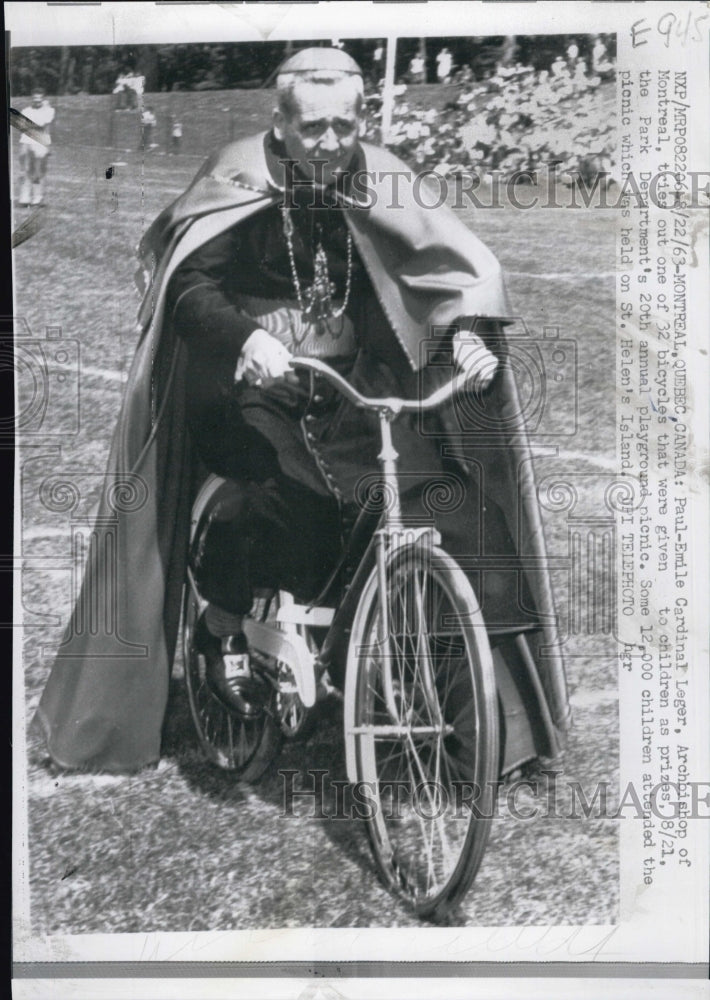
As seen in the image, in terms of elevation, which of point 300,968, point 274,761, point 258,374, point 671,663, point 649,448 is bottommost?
point 300,968

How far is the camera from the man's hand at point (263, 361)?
2.86 meters

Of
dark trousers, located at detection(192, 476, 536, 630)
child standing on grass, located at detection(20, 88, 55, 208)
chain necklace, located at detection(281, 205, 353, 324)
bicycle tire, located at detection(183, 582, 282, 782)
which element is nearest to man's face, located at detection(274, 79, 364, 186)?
chain necklace, located at detection(281, 205, 353, 324)

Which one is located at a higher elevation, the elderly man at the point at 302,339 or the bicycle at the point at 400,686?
the elderly man at the point at 302,339

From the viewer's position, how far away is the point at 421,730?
2873 mm

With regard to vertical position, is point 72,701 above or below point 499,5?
below

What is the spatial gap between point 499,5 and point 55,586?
6.21ft

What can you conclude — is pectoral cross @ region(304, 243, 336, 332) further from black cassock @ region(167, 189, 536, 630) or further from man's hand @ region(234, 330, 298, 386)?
man's hand @ region(234, 330, 298, 386)

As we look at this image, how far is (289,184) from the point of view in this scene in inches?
113

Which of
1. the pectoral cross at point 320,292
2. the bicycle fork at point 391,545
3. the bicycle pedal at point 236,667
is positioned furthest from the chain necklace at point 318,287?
the bicycle pedal at point 236,667

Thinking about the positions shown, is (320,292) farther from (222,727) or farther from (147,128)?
(222,727)

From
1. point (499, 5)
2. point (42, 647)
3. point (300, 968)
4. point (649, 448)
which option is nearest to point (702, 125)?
point (499, 5)

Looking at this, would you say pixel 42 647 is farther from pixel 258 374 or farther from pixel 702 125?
pixel 702 125

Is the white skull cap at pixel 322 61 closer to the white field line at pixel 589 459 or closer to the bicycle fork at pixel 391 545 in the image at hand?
the bicycle fork at pixel 391 545

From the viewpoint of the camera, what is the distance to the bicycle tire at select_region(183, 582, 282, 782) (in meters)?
2.92
